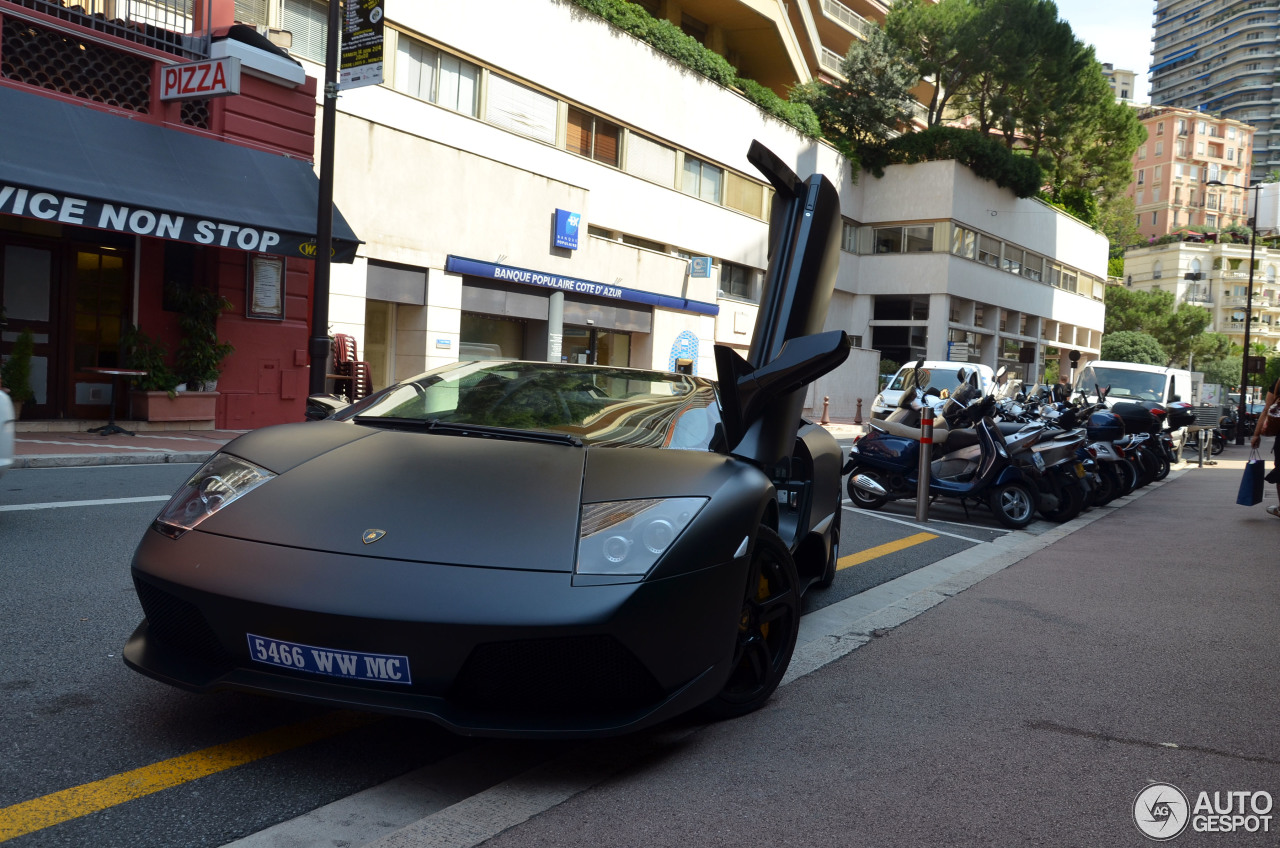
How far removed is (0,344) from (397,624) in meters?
12.3

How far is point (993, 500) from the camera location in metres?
9.88

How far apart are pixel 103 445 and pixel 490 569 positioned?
10.2 meters

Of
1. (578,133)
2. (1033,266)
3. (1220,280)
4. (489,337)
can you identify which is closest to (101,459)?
(489,337)

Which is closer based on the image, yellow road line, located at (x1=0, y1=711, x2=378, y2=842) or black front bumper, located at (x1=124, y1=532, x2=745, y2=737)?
yellow road line, located at (x1=0, y1=711, x2=378, y2=842)

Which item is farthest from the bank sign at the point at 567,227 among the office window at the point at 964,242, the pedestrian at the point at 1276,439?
the office window at the point at 964,242

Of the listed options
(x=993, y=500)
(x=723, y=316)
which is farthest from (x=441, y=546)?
(x=723, y=316)

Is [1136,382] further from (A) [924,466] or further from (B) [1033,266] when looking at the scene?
(B) [1033,266]

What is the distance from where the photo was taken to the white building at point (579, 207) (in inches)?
781

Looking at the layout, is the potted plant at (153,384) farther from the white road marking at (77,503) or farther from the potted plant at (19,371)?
the white road marking at (77,503)

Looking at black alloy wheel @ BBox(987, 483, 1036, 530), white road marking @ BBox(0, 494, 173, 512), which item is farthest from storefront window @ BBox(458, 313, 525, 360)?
white road marking @ BBox(0, 494, 173, 512)

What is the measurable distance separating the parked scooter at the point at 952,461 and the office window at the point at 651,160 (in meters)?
18.6

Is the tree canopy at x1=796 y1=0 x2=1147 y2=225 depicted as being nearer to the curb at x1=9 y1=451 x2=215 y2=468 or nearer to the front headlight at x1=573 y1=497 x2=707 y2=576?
the curb at x1=9 y1=451 x2=215 y2=468

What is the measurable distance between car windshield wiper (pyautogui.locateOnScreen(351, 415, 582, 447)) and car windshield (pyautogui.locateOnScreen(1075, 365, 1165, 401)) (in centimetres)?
1933

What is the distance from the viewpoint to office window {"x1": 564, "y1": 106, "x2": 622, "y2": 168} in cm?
2578
